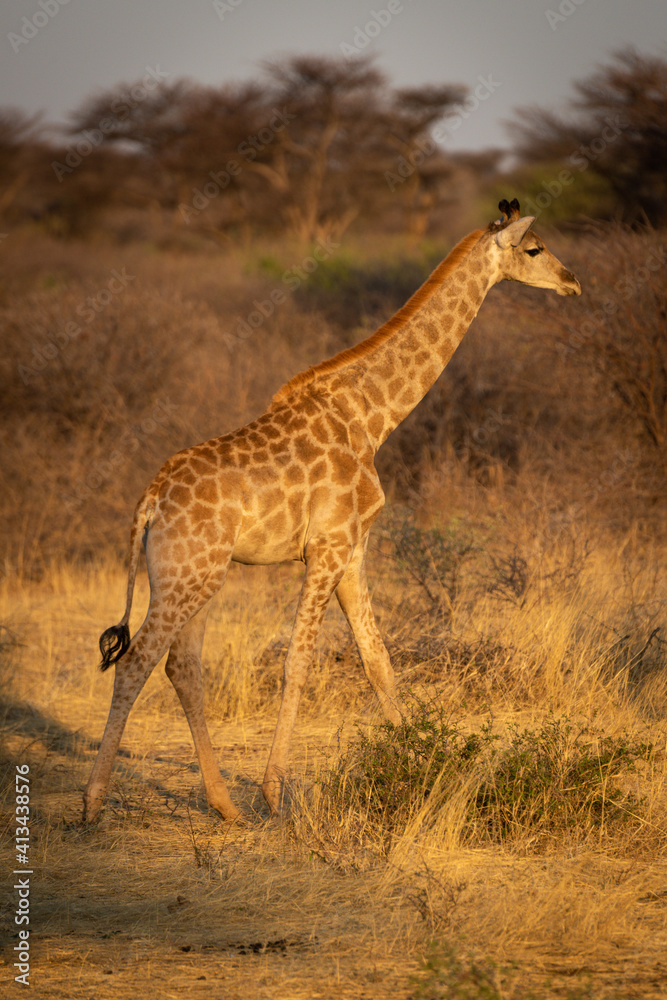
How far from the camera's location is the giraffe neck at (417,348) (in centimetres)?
571

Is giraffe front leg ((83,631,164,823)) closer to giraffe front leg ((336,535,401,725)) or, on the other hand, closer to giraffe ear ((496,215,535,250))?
giraffe front leg ((336,535,401,725))

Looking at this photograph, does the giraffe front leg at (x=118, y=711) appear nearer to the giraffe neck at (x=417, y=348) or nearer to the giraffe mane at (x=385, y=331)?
the giraffe mane at (x=385, y=331)

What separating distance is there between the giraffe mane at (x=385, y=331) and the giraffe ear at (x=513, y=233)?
15cm

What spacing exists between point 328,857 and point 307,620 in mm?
1216

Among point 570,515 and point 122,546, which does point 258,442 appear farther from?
point 122,546

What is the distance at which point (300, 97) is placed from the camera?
91.8ft

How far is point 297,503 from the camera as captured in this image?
5.25m

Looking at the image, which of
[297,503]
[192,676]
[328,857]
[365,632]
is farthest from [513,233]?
[328,857]

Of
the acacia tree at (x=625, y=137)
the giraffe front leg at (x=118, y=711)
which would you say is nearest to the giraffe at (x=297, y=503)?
the giraffe front leg at (x=118, y=711)

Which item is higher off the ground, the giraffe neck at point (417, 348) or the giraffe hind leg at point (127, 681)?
the giraffe neck at point (417, 348)

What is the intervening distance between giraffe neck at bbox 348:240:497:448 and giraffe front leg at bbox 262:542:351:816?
0.77m

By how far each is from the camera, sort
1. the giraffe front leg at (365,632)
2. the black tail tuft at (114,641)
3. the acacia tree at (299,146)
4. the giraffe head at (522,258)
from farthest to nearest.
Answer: the acacia tree at (299,146)
the giraffe head at (522,258)
the giraffe front leg at (365,632)
the black tail tuft at (114,641)

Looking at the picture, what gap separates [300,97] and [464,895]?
2689 cm

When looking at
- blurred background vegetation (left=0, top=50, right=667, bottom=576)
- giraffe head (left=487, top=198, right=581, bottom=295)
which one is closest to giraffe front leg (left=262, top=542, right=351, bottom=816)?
giraffe head (left=487, top=198, right=581, bottom=295)
